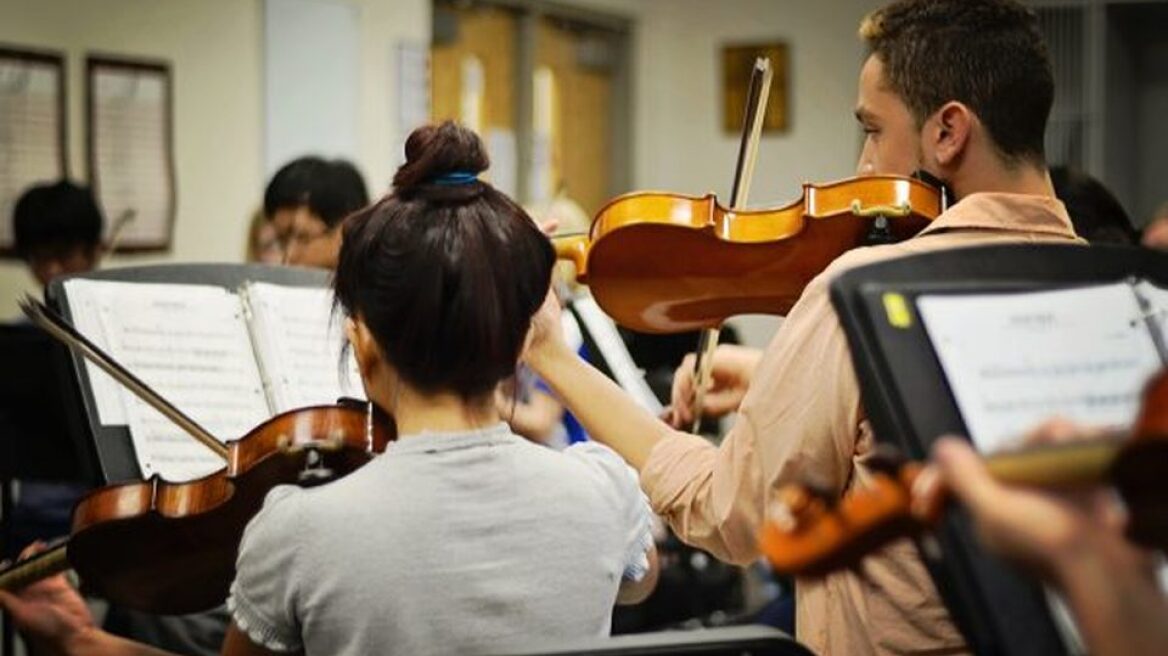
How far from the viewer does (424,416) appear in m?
1.76

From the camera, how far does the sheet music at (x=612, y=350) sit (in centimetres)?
290

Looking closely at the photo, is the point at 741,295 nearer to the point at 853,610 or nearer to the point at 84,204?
the point at 853,610

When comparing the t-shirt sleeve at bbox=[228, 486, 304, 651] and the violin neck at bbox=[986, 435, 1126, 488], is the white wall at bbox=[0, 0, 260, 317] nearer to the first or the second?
the t-shirt sleeve at bbox=[228, 486, 304, 651]

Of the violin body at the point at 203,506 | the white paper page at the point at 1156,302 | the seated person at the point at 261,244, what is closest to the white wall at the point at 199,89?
the seated person at the point at 261,244

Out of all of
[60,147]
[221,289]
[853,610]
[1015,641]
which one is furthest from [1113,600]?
[60,147]

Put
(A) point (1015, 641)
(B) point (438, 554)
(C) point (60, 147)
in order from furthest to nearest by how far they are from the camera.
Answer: (C) point (60, 147) → (B) point (438, 554) → (A) point (1015, 641)

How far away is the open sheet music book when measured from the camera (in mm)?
2346

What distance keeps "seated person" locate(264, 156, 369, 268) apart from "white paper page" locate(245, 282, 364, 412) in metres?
1.02

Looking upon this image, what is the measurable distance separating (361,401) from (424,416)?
319 mm

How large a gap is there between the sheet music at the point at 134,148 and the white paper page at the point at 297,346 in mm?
2863

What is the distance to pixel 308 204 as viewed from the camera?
3.59 meters

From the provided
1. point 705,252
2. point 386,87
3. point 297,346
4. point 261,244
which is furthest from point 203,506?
point 386,87

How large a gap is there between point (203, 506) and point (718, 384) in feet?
2.61

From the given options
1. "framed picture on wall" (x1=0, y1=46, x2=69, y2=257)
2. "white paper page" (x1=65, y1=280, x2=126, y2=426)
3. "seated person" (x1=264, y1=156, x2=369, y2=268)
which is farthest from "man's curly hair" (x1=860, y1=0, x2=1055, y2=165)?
"framed picture on wall" (x1=0, y1=46, x2=69, y2=257)
